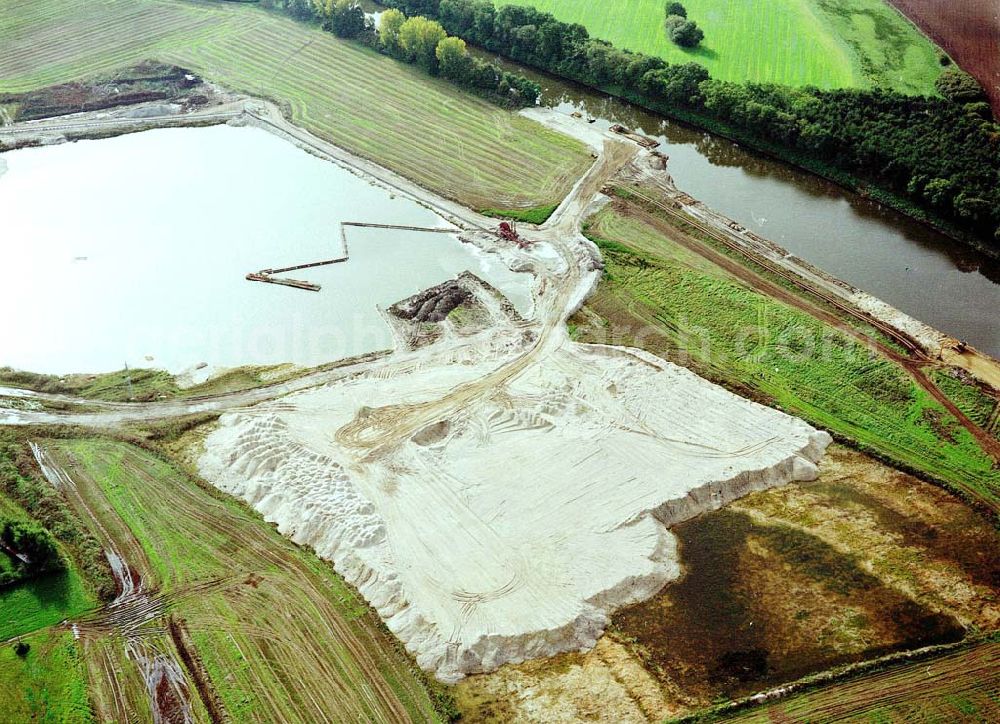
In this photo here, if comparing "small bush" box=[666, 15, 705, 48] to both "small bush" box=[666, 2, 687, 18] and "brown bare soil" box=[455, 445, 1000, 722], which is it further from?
"brown bare soil" box=[455, 445, 1000, 722]

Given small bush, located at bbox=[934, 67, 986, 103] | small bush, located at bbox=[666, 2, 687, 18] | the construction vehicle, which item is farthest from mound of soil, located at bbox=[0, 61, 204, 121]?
small bush, located at bbox=[934, 67, 986, 103]

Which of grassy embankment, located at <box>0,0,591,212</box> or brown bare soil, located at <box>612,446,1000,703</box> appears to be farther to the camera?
grassy embankment, located at <box>0,0,591,212</box>

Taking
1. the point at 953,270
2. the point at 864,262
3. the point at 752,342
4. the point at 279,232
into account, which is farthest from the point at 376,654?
the point at 953,270

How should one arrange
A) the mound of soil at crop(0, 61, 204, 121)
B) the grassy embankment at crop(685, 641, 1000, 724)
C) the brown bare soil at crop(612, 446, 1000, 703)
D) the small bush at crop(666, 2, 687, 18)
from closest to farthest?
1. the grassy embankment at crop(685, 641, 1000, 724)
2. the brown bare soil at crop(612, 446, 1000, 703)
3. the mound of soil at crop(0, 61, 204, 121)
4. the small bush at crop(666, 2, 687, 18)

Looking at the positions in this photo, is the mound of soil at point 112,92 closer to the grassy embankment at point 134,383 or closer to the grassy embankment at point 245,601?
the grassy embankment at point 134,383

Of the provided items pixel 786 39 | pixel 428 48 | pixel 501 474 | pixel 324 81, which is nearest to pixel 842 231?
pixel 786 39

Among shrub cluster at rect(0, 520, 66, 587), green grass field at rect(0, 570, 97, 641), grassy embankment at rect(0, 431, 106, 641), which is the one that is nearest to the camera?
green grass field at rect(0, 570, 97, 641)

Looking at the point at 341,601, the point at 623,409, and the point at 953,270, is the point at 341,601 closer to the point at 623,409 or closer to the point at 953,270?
the point at 623,409
